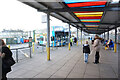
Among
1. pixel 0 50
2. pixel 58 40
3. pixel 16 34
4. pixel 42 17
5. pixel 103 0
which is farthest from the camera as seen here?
pixel 16 34

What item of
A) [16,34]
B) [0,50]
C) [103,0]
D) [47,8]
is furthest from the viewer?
[16,34]

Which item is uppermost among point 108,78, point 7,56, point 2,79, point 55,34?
point 55,34

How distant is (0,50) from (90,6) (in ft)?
19.2

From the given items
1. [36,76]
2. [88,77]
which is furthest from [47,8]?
[88,77]

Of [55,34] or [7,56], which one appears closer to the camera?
[7,56]

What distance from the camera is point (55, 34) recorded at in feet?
57.5

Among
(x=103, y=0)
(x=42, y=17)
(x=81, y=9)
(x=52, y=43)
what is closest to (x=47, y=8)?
(x=42, y=17)

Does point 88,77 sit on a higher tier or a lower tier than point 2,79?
lower

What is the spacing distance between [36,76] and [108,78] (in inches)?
120

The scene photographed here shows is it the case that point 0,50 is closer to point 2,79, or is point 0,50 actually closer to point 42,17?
point 2,79

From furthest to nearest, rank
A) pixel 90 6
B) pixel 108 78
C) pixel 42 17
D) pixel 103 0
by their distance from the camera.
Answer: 1. pixel 42 17
2. pixel 90 6
3. pixel 103 0
4. pixel 108 78

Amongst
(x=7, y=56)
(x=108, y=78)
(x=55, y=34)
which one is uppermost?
(x=55, y=34)

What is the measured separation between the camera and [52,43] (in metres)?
17.0

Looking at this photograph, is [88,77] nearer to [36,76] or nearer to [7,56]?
[36,76]
